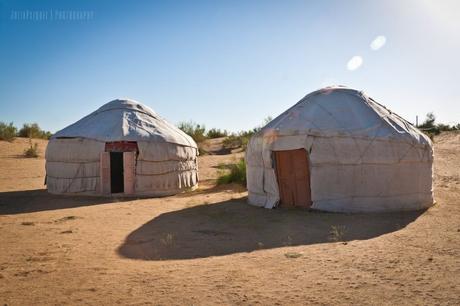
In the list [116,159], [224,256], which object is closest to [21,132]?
[116,159]

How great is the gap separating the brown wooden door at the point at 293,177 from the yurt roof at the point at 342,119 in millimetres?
508

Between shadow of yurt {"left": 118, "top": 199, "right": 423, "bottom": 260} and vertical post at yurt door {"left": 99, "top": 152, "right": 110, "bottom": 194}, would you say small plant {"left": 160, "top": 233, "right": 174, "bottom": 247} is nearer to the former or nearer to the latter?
shadow of yurt {"left": 118, "top": 199, "right": 423, "bottom": 260}

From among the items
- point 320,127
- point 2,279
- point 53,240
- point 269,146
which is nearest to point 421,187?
point 320,127

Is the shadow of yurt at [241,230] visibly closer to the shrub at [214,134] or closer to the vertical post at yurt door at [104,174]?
the vertical post at yurt door at [104,174]

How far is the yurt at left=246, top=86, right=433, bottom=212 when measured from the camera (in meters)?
7.96

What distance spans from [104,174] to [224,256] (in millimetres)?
7073

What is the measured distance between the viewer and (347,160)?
795 cm

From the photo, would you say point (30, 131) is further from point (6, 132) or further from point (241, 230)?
point (241, 230)

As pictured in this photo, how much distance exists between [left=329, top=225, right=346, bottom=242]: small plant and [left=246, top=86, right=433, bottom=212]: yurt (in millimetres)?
1452

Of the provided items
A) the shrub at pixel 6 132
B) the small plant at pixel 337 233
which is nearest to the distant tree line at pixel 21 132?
the shrub at pixel 6 132

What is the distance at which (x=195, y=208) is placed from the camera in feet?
29.2

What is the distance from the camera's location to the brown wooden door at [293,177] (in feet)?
27.6

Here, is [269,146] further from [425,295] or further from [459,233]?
[425,295]

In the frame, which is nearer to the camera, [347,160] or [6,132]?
[347,160]
